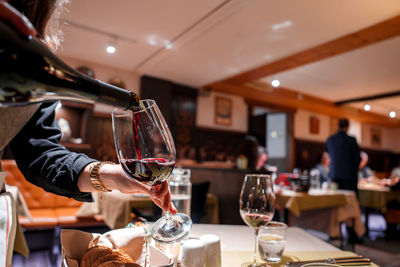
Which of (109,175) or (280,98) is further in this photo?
(280,98)

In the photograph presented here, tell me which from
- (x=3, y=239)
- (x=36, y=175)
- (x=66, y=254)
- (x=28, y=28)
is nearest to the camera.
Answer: (x=28, y=28)

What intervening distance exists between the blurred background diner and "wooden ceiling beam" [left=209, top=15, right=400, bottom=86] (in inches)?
0.8

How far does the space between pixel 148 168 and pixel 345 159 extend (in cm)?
420

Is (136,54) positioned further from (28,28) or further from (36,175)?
(28,28)

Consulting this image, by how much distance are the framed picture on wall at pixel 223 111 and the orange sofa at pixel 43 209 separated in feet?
12.5

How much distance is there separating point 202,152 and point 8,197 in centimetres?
552

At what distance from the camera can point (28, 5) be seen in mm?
596

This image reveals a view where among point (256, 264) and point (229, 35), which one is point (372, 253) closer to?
point (229, 35)

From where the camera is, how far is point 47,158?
0.74m

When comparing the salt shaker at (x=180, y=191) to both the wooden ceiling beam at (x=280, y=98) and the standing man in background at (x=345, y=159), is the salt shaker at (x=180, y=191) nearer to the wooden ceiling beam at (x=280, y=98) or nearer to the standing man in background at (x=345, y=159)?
the standing man in background at (x=345, y=159)

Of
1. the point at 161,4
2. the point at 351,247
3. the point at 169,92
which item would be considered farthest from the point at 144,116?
the point at 169,92

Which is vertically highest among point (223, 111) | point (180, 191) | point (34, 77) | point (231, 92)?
point (231, 92)

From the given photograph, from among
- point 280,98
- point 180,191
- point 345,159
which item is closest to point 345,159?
point 345,159

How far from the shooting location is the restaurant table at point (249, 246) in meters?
0.77
